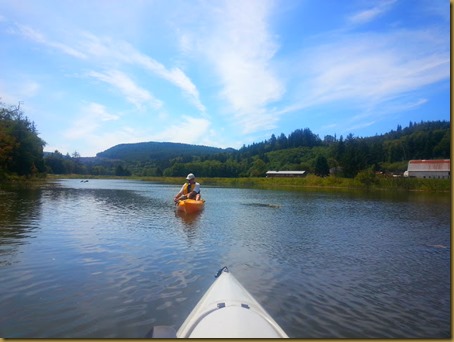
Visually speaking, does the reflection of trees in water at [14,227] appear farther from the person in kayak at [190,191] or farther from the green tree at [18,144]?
the green tree at [18,144]

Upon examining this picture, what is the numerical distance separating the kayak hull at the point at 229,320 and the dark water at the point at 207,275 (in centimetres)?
140

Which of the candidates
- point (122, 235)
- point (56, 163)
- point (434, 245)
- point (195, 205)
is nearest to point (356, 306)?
point (434, 245)

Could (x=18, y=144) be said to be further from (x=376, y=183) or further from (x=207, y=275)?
(x=376, y=183)

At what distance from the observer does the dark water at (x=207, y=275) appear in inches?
267

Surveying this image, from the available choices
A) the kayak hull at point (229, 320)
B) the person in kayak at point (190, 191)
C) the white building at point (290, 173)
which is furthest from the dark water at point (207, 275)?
the white building at point (290, 173)

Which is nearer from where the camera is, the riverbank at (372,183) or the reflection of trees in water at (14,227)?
the reflection of trees in water at (14,227)

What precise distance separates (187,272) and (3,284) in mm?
4541

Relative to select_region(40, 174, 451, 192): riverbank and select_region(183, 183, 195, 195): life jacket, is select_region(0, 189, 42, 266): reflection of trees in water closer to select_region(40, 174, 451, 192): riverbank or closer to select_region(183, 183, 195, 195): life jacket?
select_region(183, 183, 195, 195): life jacket

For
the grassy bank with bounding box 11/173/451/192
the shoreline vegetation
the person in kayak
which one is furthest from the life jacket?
the grassy bank with bounding box 11/173/451/192

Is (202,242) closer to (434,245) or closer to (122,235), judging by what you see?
(122,235)

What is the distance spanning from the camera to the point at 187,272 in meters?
9.98

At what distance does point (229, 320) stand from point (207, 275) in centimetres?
500

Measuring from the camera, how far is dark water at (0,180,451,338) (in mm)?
6789

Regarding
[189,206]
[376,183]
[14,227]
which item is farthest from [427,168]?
[14,227]
